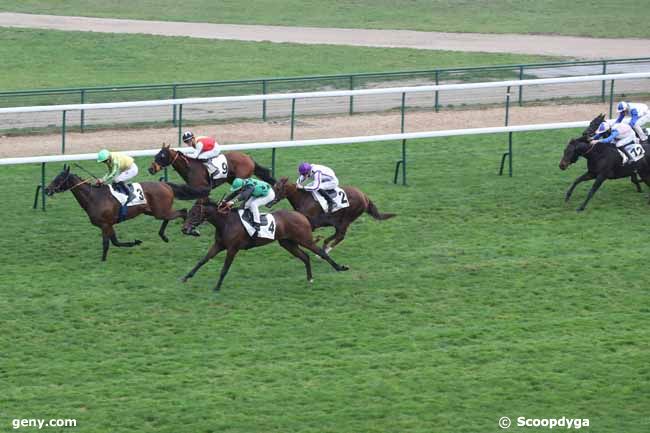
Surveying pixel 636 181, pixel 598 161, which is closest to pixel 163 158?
pixel 598 161

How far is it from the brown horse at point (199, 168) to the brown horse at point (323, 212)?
4.72ft

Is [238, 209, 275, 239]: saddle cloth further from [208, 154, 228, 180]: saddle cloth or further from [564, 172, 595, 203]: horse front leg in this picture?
[564, 172, 595, 203]: horse front leg

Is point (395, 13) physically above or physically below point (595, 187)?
above

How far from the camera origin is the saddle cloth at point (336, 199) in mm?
14102

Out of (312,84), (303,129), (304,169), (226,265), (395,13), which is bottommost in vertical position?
(226,265)

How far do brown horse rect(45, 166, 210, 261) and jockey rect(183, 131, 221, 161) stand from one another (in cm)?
78

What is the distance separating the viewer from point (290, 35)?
102 feet

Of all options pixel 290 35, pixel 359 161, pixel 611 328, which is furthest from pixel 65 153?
pixel 290 35

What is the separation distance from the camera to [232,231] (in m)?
13.1

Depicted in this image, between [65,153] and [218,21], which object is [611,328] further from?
[218,21]

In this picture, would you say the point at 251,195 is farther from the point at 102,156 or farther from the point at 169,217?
the point at 102,156

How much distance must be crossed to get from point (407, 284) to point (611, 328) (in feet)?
7.39

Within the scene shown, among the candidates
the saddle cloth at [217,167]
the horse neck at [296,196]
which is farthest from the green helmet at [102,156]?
the horse neck at [296,196]

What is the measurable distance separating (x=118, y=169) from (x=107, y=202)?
0.44 meters
